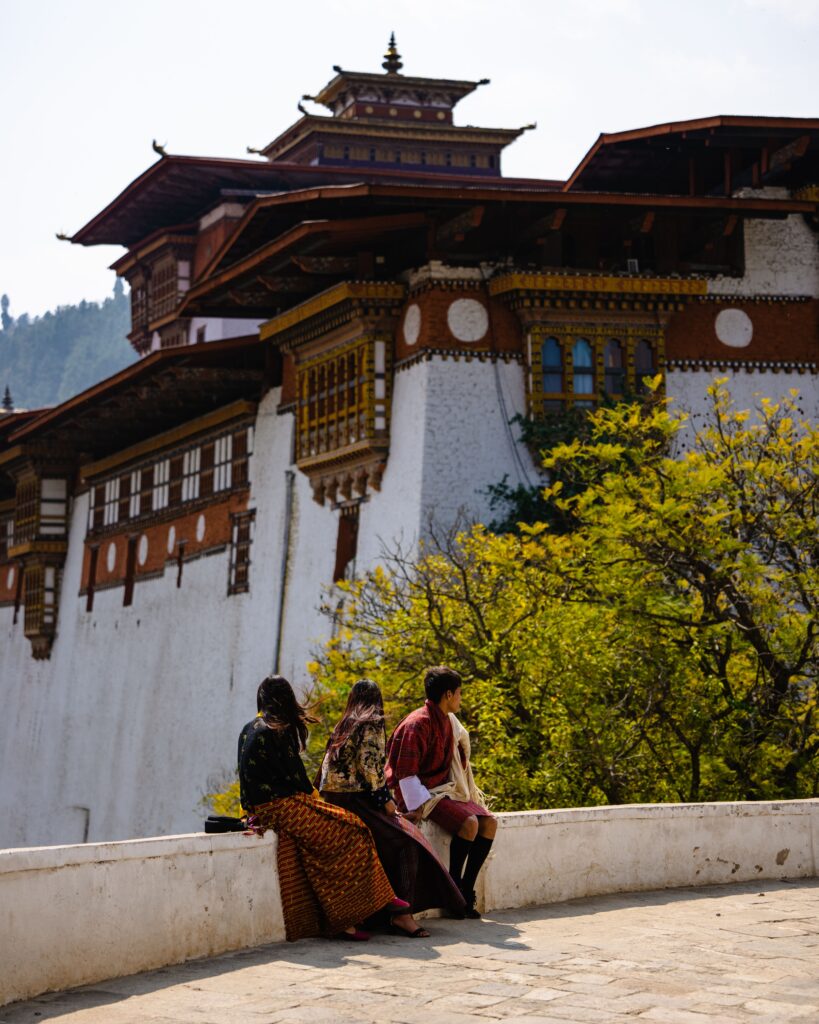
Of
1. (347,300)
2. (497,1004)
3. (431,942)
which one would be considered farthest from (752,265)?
(497,1004)

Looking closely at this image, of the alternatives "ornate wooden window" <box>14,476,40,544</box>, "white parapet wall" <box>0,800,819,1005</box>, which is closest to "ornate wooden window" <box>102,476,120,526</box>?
"ornate wooden window" <box>14,476,40,544</box>

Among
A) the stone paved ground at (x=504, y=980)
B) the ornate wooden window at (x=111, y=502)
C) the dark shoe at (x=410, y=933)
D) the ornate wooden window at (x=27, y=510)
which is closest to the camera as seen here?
the stone paved ground at (x=504, y=980)

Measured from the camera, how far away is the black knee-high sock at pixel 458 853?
798 centimetres

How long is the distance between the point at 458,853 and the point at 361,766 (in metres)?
0.78

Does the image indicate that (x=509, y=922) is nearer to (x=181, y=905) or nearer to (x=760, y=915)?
(x=760, y=915)

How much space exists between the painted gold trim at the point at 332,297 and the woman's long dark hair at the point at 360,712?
453 inches

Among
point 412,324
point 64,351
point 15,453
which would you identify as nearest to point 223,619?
point 412,324

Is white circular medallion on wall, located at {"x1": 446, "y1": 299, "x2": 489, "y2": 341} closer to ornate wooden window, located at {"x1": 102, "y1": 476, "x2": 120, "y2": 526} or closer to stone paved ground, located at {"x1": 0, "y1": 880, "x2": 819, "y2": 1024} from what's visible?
stone paved ground, located at {"x1": 0, "y1": 880, "x2": 819, "y2": 1024}

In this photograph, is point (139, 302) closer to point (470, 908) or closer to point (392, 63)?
point (392, 63)

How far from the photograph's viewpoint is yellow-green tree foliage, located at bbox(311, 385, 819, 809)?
502 inches

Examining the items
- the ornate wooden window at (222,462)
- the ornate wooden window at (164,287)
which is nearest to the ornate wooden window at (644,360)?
the ornate wooden window at (222,462)

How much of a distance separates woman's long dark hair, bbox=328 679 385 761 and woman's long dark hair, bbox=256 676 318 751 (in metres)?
0.30

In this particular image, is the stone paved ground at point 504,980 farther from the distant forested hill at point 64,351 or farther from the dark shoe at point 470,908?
the distant forested hill at point 64,351

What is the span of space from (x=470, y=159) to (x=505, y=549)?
2244 centimetres
